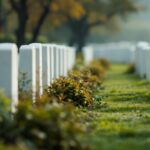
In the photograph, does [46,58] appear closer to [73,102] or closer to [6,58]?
[73,102]

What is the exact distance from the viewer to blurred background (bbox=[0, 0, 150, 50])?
47344 millimetres

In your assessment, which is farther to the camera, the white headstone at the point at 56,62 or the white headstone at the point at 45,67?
the white headstone at the point at 56,62

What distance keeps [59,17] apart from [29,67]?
44.2 m

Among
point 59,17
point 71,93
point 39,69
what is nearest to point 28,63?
point 39,69

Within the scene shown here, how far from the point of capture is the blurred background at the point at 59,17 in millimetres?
47344

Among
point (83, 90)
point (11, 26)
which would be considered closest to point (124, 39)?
point (11, 26)

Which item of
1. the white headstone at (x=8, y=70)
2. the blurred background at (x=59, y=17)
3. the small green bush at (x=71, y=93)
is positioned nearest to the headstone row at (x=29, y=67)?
the white headstone at (x=8, y=70)

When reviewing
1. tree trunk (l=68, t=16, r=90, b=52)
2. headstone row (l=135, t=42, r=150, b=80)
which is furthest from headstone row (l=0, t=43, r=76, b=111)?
tree trunk (l=68, t=16, r=90, b=52)

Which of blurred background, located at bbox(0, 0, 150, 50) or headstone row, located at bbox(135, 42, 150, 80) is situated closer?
headstone row, located at bbox(135, 42, 150, 80)

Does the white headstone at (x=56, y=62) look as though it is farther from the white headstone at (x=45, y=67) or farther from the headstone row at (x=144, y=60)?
the headstone row at (x=144, y=60)

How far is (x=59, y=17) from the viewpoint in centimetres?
6034

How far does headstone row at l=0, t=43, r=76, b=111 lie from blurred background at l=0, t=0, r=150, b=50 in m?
22.0

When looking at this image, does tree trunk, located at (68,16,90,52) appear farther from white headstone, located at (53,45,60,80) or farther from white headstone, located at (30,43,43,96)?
white headstone, located at (30,43,43,96)

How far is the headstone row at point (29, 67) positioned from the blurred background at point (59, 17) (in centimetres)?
2196
